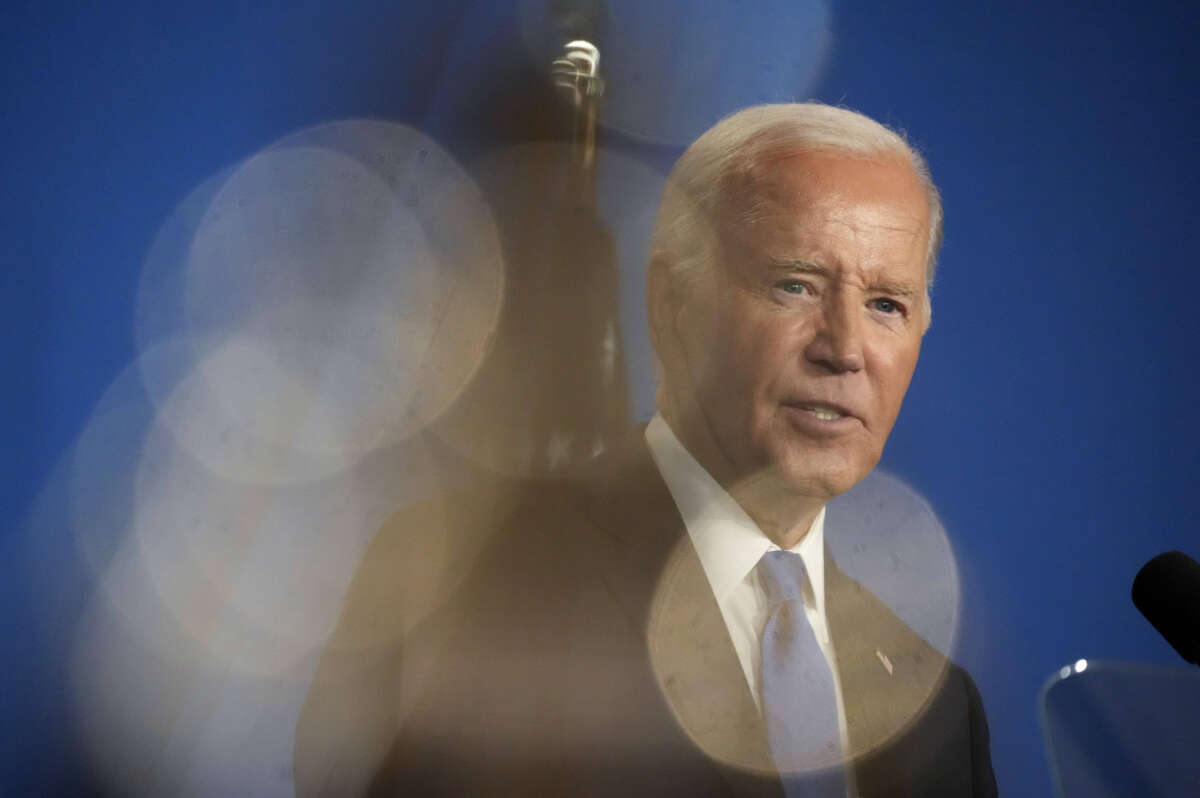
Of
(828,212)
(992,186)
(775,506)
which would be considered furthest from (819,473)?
(992,186)

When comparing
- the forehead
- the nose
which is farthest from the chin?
the forehead

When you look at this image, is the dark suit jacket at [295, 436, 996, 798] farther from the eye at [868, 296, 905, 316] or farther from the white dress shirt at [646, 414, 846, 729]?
the eye at [868, 296, 905, 316]

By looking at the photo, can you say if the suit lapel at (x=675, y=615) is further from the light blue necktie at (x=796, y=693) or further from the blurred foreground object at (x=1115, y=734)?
the blurred foreground object at (x=1115, y=734)

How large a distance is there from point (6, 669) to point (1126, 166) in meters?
1.43

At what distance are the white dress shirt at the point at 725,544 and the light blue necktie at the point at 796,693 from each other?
1cm

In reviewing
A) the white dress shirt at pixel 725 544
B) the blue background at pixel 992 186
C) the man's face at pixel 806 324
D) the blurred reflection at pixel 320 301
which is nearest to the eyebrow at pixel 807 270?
the man's face at pixel 806 324

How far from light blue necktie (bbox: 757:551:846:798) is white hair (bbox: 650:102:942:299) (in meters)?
0.38

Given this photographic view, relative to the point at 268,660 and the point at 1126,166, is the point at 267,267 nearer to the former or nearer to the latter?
the point at 268,660

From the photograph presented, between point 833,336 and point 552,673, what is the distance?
1.57 ft

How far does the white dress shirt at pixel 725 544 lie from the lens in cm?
101

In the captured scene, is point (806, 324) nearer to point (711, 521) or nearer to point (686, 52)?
point (711, 521)

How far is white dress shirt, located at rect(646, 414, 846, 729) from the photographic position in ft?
3.33

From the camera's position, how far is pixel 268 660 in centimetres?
96

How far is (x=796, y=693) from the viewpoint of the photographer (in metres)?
1.01
